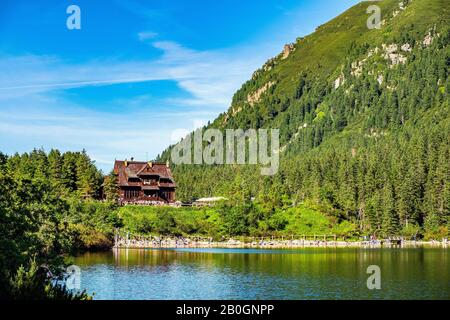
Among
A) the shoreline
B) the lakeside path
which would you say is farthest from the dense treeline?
the shoreline

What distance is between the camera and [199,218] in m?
110

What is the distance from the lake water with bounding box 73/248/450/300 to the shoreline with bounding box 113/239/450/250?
14264 mm

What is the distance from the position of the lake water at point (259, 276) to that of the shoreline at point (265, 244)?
1426cm

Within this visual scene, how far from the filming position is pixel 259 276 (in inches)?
2232

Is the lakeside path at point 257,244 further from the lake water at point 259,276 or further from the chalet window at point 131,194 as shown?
the chalet window at point 131,194

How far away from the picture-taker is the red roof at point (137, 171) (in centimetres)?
Answer: 12319

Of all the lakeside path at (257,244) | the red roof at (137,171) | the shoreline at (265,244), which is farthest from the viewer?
the red roof at (137,171)

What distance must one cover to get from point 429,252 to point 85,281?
170ft

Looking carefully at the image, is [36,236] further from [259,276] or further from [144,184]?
[144,184]

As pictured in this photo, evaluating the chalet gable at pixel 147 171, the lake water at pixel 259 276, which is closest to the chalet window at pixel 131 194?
the chalet gable at pixel 147 171

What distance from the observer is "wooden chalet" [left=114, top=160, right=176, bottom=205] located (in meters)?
122

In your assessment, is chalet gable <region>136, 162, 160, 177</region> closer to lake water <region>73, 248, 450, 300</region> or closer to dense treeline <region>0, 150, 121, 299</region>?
dense treeline <region>0, 150, 121, 299</region>

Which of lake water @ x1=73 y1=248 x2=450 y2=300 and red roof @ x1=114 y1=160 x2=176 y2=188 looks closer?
lake water @ x1=73 y1=248 x2=450 y2=300

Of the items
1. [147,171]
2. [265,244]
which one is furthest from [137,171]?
[265,244]
